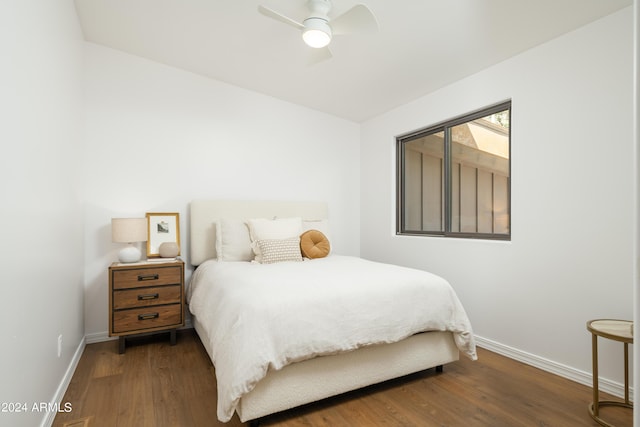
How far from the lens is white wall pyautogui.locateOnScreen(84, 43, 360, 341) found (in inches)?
124

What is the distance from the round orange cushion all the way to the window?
115cm

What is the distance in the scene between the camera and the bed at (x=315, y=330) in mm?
1717

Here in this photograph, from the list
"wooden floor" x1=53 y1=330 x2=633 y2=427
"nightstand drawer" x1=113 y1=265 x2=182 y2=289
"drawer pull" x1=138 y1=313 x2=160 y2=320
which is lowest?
"wooden floor" x1=53 y1=330 x2=633 y2=427

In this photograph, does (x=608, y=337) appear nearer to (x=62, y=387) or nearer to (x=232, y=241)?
(x=232, y=241)

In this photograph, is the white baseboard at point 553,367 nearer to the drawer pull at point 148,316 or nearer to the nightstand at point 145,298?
the nightstand at point 145,298

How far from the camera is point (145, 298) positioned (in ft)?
9.38

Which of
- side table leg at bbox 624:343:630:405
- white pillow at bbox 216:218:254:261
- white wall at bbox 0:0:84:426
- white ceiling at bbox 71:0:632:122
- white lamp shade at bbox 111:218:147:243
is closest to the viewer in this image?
white wall at bbox 0:0:84:426

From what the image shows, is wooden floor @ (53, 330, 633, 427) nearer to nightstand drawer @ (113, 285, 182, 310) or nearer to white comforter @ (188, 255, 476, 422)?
white comforter @ (188, 255, 476, 422)

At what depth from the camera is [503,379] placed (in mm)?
2352

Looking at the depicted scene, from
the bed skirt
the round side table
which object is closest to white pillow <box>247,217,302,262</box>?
the bed skirt

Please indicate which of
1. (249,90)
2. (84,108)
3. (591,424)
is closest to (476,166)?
(591,424)

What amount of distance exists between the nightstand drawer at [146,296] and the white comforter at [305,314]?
16.4 inches

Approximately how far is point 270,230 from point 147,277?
1114 mm

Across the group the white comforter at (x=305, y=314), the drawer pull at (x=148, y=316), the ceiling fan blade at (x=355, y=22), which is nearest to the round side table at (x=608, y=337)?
the white comforter at (x=305, y=314)
